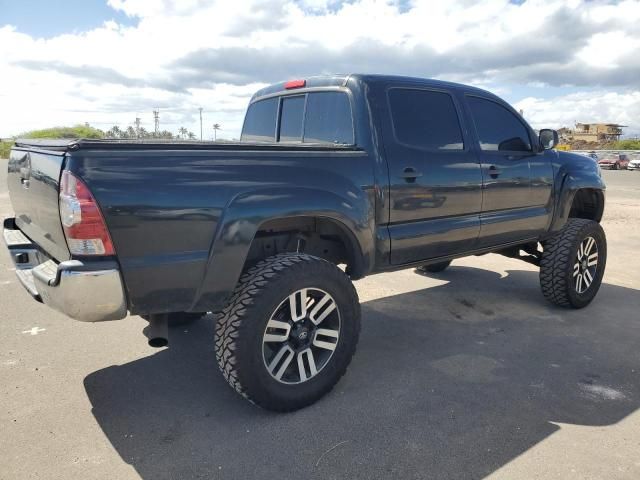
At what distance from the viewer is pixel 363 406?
3.01 meters

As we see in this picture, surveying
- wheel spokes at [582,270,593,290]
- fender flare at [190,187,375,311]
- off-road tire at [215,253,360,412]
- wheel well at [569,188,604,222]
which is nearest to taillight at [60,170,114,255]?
fender flare at [190,187,375,311]

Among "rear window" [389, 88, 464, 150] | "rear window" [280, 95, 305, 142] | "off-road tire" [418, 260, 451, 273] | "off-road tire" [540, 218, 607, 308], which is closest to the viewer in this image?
"rear window" [389, 88, 464, 150]

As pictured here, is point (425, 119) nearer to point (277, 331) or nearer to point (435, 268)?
point (277, 331)

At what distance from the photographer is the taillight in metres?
2.29

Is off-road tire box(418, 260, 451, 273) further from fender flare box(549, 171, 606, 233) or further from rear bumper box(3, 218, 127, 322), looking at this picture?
rear bumper box(3, 218, 127, 322)

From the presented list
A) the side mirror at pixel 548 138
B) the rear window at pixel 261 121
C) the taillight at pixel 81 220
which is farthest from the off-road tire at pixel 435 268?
the taillight at pixel 81 220

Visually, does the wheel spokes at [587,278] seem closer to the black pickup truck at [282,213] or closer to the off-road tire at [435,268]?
the black pickup truck at [282,213]

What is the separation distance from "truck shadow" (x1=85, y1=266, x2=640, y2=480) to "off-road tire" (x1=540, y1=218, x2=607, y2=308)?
0.26 m

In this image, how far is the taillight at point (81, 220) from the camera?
7.50 feet

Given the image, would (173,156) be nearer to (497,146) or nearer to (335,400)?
(335,400)

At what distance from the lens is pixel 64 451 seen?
254 centimetres

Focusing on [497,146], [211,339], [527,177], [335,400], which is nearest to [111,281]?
[335,400]

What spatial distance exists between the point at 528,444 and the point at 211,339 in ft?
7.77

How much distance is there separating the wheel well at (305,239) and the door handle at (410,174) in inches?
23.6
